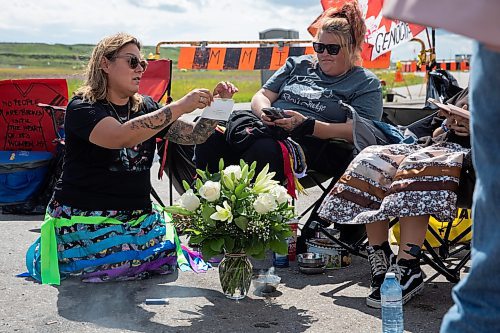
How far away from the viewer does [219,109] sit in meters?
4.07

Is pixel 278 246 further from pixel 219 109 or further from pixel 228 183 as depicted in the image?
pixel 219 109

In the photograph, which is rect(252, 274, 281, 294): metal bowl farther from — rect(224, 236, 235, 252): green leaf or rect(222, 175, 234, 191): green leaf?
rect(222, 175, 234, 191): green leaf

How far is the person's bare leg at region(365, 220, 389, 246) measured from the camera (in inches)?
156

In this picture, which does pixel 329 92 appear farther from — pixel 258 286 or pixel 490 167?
pixel 490 167

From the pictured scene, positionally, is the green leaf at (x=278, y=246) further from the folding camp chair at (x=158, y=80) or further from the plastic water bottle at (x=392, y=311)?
the folding camp chair at (x=158, y=80)

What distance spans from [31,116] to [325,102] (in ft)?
8.98

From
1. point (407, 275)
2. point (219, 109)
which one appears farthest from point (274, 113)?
point (407, 275)

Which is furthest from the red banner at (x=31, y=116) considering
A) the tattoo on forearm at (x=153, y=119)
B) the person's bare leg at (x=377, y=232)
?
the person's bare leg at (x=377, y=232)

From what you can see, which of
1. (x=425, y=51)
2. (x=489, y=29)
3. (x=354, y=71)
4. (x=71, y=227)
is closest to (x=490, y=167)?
(x=489, y=29)

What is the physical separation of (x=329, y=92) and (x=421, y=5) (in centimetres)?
324

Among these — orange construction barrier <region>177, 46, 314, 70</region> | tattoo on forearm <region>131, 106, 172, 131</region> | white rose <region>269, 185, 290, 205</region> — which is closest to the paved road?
white rose <region>269, 185, 290, 205</region>

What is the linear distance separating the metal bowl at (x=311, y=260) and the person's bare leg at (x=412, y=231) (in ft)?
2.25

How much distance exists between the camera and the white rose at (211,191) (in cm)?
379

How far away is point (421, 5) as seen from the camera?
5.00 ft
